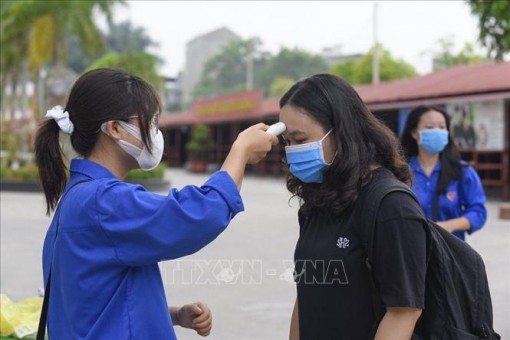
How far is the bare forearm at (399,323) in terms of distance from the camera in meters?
1.57

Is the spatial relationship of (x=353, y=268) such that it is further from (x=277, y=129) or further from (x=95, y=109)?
(x=95, y=109)

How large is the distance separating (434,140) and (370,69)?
98.3ft

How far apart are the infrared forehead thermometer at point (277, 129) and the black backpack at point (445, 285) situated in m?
0.28

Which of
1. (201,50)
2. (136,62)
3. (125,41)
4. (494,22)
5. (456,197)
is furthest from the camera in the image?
(201,50)

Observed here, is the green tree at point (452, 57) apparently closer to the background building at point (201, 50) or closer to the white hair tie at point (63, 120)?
the white hair tie at point (63, 120)

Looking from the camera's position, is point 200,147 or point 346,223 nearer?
point 346,223

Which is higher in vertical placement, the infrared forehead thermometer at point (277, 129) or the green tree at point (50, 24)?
the green tree at point (50, 24)

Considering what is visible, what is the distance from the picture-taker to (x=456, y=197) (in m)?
3.56

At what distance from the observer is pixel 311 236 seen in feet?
5.95

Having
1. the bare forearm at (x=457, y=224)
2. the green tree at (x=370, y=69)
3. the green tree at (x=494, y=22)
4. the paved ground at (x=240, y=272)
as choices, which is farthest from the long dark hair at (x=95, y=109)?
the green tree at (x=370, y=69)

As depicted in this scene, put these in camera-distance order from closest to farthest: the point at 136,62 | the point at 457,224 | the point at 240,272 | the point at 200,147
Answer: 1. the point at 457,224
2. the point at 240,272
3. the point at 136,62
4. the point at 200,147

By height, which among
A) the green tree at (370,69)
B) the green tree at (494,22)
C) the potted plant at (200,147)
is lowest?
the potted plant at (200,147)

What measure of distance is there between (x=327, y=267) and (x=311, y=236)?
125 mm

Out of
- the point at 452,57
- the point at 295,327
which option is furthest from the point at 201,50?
the point at 295,327
